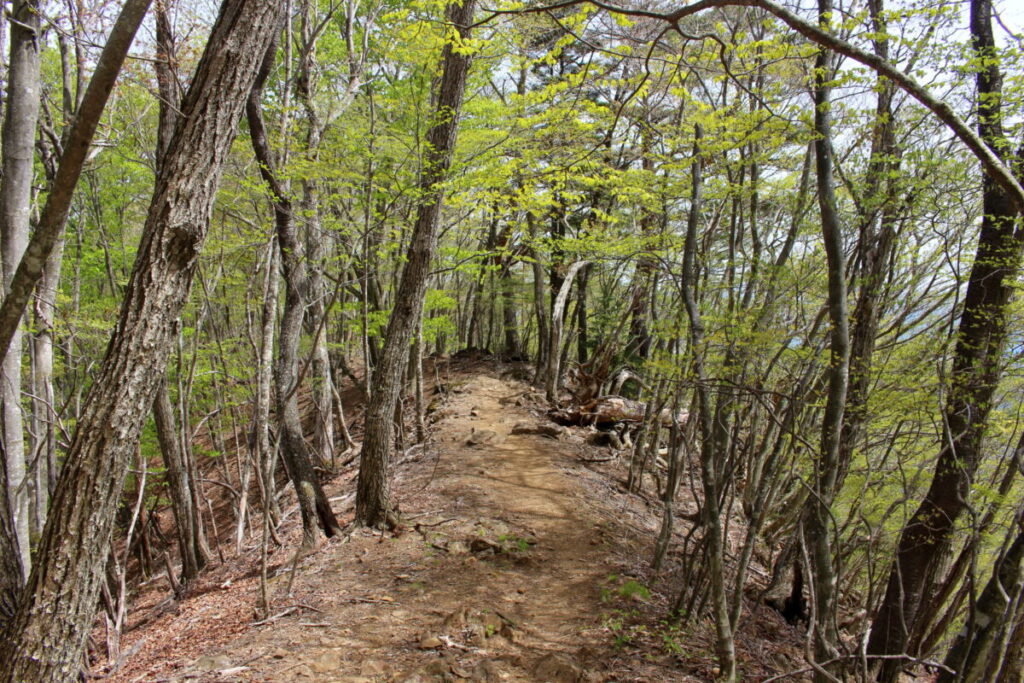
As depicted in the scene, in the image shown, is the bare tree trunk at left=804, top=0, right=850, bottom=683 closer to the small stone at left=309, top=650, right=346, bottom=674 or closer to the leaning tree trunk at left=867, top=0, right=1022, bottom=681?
the leaning tree trunk at left=867, top=0, right=1022, bottom=681

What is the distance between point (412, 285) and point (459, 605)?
3176 millimetres

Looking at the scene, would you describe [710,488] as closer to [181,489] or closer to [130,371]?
[130,371]

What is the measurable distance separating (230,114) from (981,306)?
19.5ft

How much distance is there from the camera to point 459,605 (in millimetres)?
4629

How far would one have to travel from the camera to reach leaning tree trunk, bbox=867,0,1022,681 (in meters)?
4.32

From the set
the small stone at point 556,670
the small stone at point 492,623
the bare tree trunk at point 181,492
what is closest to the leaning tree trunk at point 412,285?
the small stone at point 492,623

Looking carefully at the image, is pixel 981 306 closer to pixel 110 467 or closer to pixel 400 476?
pixel 110 467

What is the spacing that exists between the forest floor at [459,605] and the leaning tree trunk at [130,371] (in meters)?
1.61

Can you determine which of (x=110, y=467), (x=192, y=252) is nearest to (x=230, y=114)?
(x=192, y=252)

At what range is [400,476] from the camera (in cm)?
781

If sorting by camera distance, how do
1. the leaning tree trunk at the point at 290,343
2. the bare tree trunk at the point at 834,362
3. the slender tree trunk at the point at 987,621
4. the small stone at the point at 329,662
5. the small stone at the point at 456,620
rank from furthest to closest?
the leaning tree trunk at the point at 290,343
the small stone at the point at 456,620
the slender tree trunk at the point at 987,621
the small stone at the point at 329,662
the bare tree trunk at the point at 834,362

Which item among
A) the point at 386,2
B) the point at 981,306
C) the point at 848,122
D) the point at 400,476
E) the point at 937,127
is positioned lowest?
the point at 400,476

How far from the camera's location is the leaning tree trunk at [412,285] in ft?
18.0

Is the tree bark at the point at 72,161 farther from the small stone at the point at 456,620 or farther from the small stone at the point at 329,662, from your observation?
the small stone at the point at 456,620
